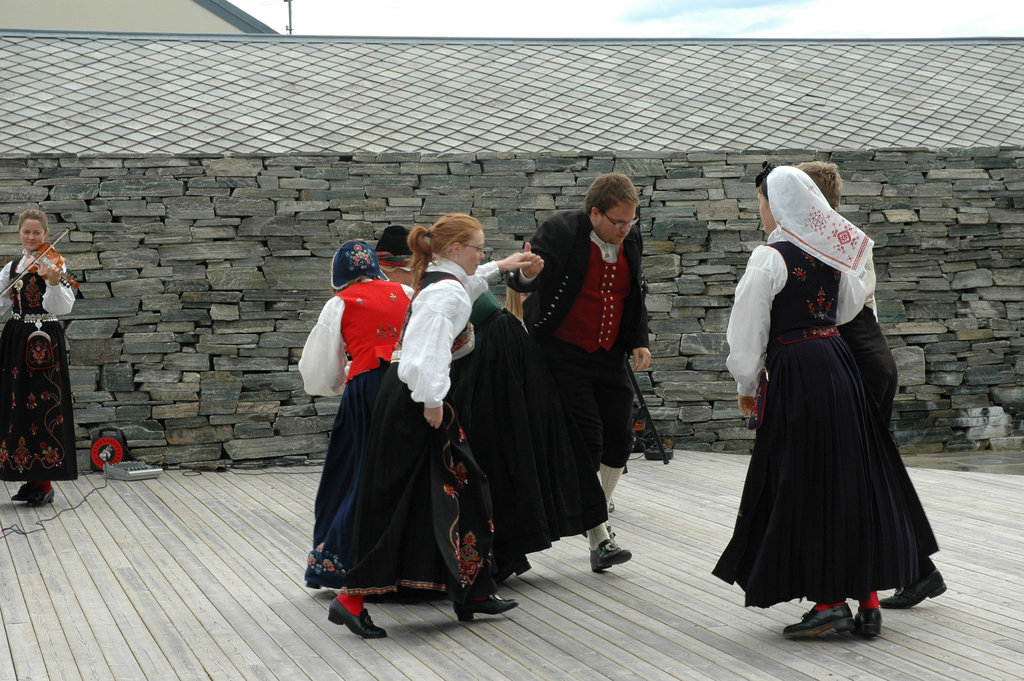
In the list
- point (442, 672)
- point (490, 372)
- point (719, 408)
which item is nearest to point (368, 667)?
point (442, 672)

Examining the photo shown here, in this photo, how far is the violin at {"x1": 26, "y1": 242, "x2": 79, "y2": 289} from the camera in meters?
5.43

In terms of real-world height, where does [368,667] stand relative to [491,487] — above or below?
below

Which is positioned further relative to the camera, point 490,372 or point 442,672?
point 490,372

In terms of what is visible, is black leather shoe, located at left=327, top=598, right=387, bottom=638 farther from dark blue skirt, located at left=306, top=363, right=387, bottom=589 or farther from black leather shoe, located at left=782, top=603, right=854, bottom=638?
black leather shoe, located at left=782, top=603, right=854, bottom=638

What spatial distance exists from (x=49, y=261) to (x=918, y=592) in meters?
4.33

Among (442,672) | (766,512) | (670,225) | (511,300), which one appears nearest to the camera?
(442,672)

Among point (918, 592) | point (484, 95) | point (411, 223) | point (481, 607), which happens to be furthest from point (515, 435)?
point (484, 95)

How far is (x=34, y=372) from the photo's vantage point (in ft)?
18.2

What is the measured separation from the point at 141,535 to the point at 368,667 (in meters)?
2.26

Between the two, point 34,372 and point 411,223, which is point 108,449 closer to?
point 34,372

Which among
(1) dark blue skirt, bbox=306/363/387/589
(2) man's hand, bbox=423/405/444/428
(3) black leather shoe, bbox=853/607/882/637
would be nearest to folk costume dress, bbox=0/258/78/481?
(1) dark blue skirt, bbox=306/363/387/589

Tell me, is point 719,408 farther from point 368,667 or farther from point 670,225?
point 368,667

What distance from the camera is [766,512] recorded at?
328 cm

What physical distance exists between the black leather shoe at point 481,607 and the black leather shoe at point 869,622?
1.09 meters
